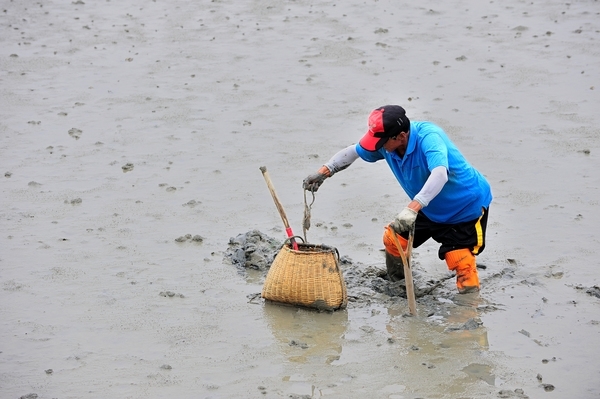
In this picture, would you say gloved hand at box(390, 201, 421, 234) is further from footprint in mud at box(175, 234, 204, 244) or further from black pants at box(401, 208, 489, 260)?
footprint in mud at box(175, 234, 204, 244)

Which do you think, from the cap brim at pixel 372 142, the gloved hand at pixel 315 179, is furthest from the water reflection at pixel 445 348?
the cap brim at pixel 372 142

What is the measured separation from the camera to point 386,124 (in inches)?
213

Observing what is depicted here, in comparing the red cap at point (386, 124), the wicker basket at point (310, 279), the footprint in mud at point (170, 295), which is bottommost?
the footprint in mud at point (170, 295)

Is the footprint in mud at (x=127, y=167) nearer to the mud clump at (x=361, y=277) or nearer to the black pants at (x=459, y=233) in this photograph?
the mud clump at (x=361, y=277)

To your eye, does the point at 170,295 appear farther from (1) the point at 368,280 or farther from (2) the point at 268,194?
(2) the point at 268,194

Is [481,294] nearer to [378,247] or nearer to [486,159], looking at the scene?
[378,247]

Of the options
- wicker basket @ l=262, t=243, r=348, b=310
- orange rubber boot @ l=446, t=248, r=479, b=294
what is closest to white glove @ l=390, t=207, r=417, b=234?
wicker basket @ l=262, t=243, r=348, b=310

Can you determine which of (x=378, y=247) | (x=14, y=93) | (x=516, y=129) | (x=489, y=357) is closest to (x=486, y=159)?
(x=516, y=129)

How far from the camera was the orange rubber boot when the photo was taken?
19.5 feet

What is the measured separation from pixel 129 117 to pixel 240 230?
10.2 ft

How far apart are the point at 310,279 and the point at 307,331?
342 mm

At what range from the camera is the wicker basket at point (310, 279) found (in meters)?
5.75

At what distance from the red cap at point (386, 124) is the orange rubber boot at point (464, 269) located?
3.17 feet

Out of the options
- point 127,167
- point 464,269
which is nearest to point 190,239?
point 127,167
